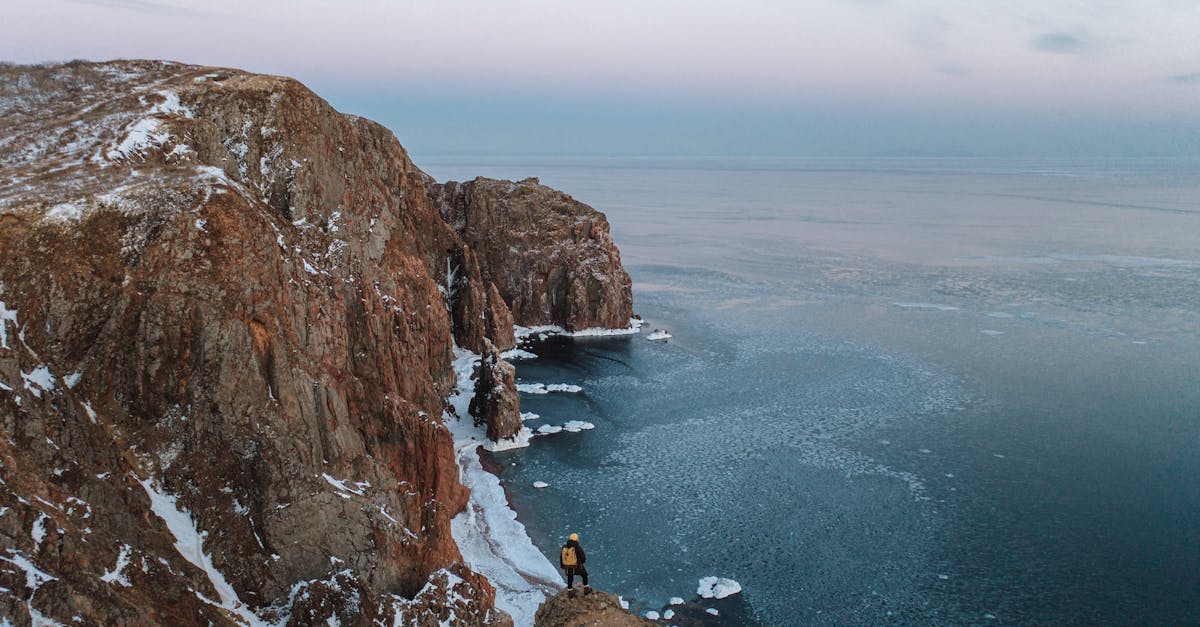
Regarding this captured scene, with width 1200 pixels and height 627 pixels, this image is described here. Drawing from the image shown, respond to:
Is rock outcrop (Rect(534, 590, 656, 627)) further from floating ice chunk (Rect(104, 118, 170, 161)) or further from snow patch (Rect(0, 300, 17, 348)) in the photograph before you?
floating ice chunk (Rect(104, 118, 170, 161))

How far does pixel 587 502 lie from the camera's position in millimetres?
55625

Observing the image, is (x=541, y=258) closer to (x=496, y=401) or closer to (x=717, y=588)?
(x=496, y=401)

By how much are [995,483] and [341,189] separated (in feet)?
154

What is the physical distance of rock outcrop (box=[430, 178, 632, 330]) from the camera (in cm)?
10662

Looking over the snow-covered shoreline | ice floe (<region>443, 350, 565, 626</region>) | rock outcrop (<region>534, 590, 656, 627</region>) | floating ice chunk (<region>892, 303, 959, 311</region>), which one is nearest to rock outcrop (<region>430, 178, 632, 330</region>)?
the snow-covered shoreline

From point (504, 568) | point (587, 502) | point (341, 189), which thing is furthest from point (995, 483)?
point (341, 189)

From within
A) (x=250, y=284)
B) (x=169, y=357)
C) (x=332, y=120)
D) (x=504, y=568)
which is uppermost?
(x=332, y=120)

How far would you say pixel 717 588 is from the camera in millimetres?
43906

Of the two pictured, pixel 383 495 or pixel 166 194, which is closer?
pixel 166 194

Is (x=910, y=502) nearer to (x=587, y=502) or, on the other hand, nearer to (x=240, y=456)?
(x=587, y=502)

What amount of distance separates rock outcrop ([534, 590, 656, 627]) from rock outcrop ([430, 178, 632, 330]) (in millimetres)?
79959

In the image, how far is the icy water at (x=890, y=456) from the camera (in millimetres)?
44750

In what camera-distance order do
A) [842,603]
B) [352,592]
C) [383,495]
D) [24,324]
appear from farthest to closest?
[842,603] < [383,495] < [352,592] < [24,324]

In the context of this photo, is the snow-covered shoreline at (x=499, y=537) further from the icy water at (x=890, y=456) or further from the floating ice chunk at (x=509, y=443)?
the icy water at (x=890, y=456)
